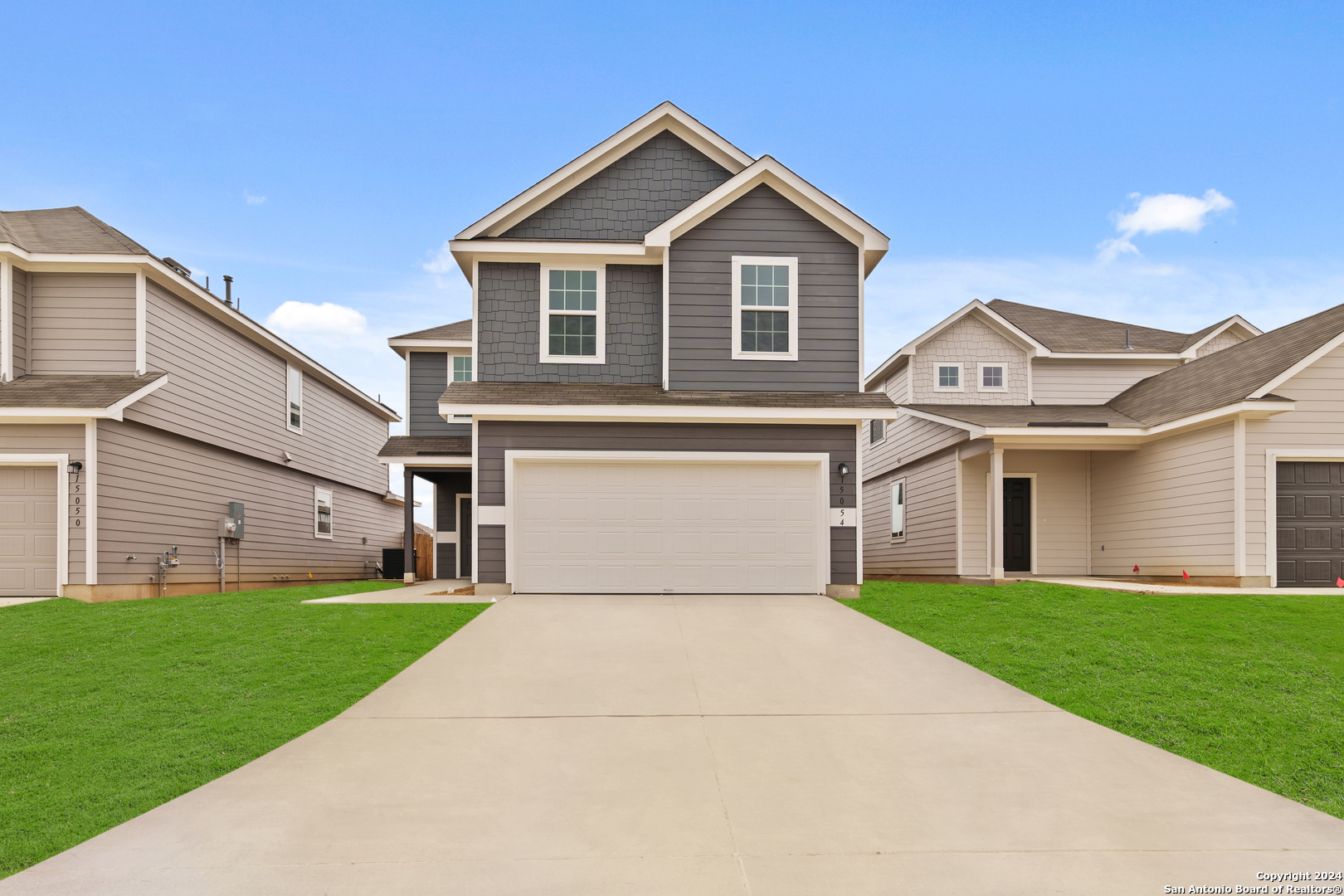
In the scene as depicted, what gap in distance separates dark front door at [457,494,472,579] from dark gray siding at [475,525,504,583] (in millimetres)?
7874

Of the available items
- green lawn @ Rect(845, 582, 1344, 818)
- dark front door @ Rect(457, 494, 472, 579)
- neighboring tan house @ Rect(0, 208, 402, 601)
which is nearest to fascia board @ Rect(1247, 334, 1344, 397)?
green lawn @ Rect(845, 582, 1344, 818)

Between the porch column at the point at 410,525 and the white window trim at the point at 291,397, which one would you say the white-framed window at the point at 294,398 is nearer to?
the white window trim at the point at 291,397

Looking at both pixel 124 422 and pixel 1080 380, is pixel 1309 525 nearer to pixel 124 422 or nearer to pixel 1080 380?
pixel 1080 380

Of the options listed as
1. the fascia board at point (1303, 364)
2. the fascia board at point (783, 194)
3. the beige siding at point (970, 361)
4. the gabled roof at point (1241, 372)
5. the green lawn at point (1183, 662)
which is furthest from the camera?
the beige siding at point (970, 361)

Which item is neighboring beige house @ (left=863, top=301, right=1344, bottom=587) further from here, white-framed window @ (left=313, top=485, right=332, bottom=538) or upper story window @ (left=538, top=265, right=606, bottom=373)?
white-framed window @ (left=313, top=485, right=332, bottom=538)

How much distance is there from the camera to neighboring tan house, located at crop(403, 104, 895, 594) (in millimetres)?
12539

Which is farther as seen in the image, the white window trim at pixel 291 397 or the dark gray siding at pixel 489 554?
the white window trim at pixel 291 397

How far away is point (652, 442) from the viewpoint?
41.4 ft

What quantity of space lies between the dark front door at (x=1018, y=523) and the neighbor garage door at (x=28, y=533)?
17.9 meters

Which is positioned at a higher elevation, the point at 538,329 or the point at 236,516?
the point at 538,329

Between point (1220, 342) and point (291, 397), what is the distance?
78.8 ft

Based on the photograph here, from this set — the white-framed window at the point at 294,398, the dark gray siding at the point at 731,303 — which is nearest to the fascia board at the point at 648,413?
the dark gray siding at the point at 731,303

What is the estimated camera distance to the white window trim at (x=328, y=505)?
22.0m

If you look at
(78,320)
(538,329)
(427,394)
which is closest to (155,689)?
(538,329)
